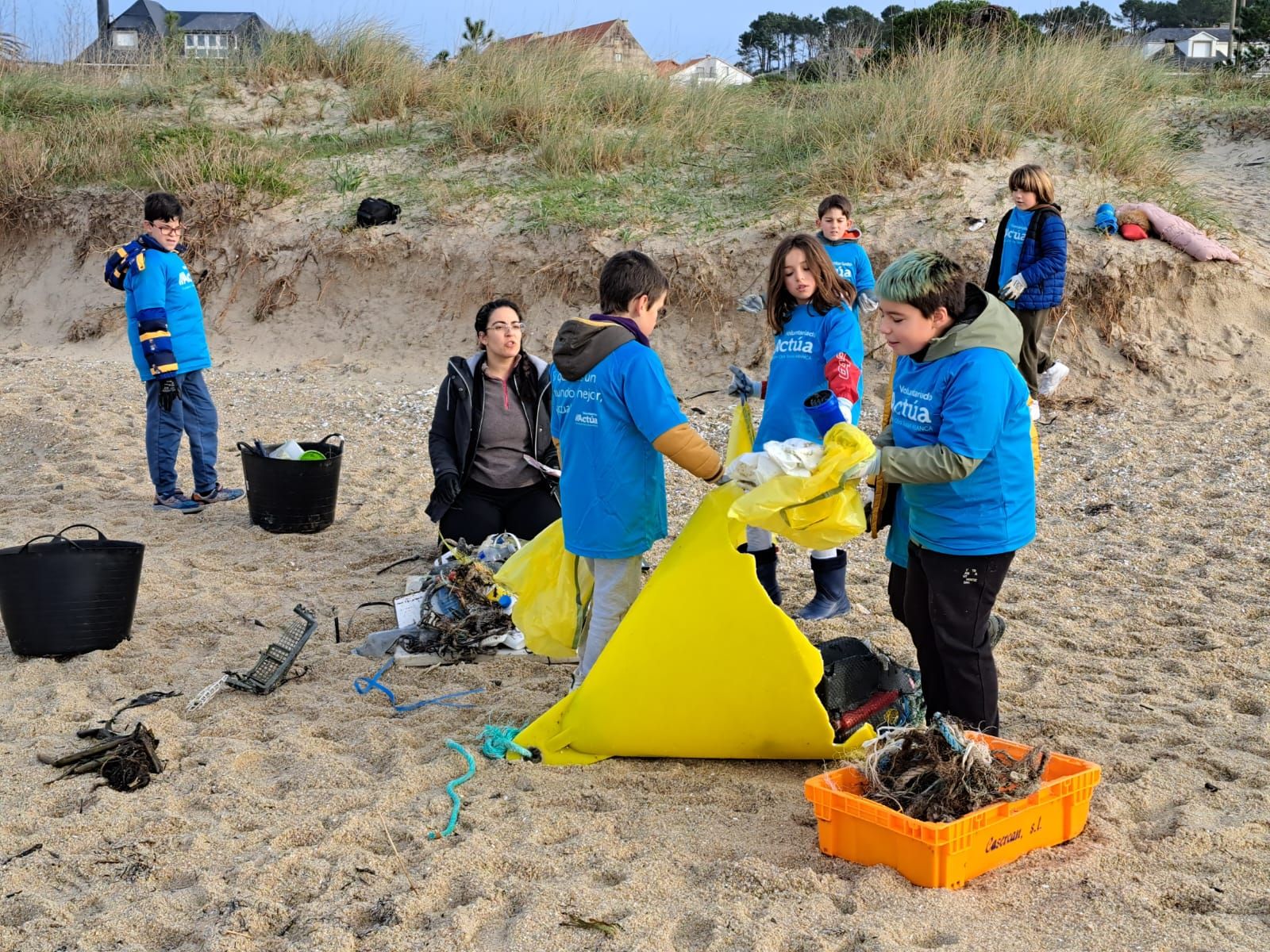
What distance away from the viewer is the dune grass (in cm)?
1035

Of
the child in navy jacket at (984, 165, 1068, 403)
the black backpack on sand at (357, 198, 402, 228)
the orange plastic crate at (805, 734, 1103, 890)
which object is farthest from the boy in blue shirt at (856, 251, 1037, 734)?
the black backpack on sand at (357, 198, 402, 228)

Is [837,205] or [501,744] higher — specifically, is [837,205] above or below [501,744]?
above

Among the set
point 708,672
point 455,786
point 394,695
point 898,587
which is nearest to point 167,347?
point 394,695

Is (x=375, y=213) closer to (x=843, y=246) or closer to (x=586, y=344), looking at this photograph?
(x=843, y=246)

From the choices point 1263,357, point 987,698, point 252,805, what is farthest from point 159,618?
point 1263,357

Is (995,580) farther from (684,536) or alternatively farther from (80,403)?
(80,403)

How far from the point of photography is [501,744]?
3705mm

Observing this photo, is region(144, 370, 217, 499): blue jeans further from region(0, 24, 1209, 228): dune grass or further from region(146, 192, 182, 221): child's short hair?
region(0, 24, 1209, 228): dune grass

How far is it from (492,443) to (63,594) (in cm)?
193

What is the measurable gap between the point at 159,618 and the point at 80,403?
538 cm

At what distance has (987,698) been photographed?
3.37 meters

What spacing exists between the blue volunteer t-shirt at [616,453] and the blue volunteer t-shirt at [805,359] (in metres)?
0.95

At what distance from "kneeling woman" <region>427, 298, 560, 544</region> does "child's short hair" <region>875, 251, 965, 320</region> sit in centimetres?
250

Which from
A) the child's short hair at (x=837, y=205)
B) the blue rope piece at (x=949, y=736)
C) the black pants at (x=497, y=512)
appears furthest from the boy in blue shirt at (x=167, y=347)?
the blue rope piece at (x=949, y=736)
